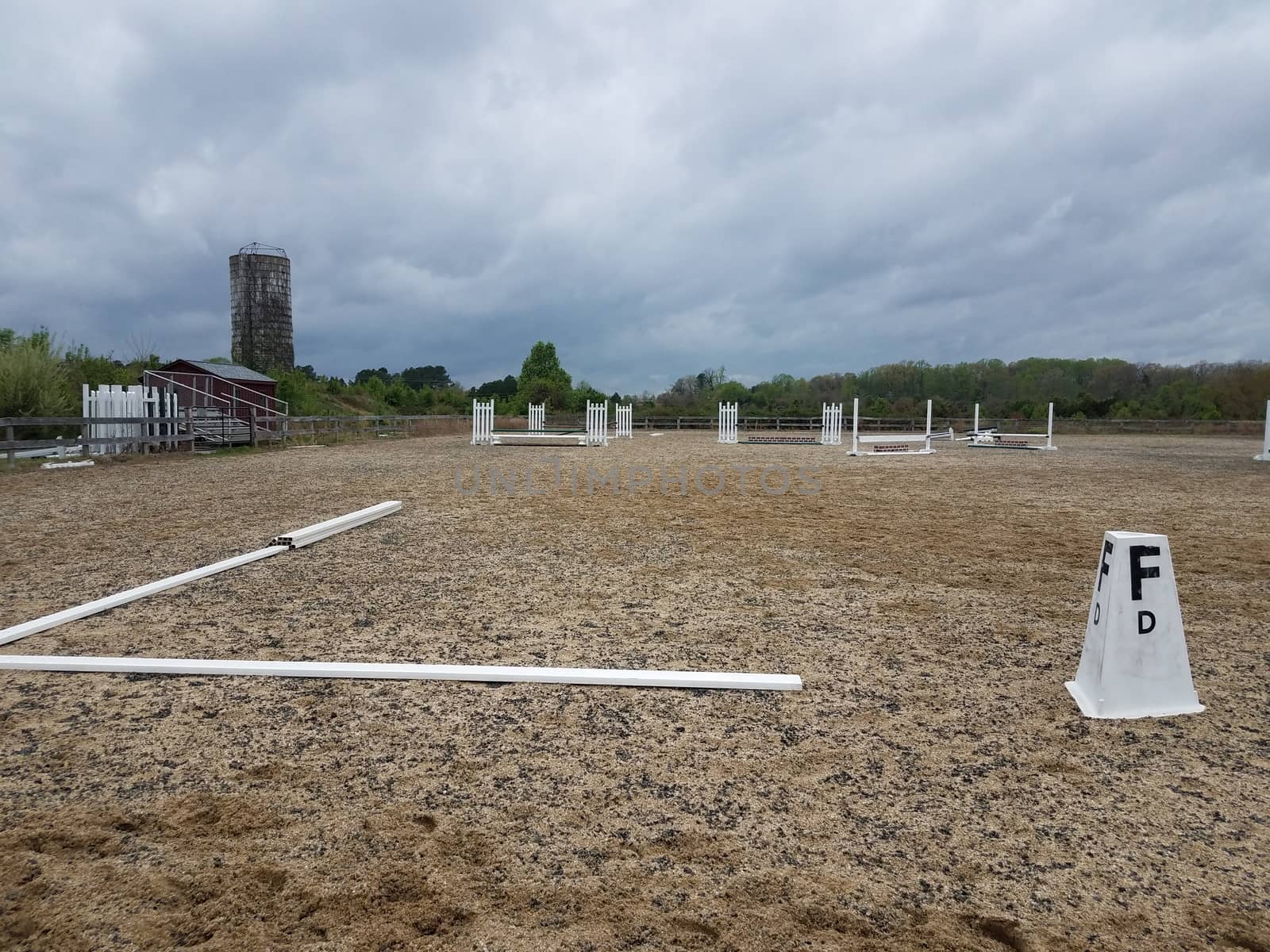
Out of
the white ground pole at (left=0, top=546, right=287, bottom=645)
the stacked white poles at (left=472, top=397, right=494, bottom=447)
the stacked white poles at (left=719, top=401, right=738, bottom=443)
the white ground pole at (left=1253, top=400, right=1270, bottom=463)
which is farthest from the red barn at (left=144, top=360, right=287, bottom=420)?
the white ground pole at (left=1253, top=400, right=1270, bottom=463)

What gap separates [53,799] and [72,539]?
17.6 ft

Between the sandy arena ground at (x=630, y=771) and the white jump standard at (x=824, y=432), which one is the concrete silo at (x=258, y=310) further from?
the sandy arena ground at (x=630, y=771)

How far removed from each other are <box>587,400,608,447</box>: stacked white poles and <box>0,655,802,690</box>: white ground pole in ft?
70.4

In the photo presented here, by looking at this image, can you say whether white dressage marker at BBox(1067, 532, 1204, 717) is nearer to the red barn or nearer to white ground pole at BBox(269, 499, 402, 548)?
white ground pole at BBox(269, 499, 402, 548)

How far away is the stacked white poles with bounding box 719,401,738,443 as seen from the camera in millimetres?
27861

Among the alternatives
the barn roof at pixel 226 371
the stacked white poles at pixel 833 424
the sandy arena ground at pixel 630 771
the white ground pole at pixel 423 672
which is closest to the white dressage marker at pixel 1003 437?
the stacked white poles at pixel 833 424

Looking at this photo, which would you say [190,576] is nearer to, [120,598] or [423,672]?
[120,598]

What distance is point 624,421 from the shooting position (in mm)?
33156

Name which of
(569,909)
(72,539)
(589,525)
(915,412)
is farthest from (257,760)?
(915,412)

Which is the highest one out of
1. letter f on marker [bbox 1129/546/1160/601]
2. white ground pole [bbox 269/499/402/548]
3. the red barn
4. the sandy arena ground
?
the red barn

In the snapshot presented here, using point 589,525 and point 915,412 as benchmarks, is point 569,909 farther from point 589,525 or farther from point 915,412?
point 915,412

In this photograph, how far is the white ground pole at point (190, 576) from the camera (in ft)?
12.4

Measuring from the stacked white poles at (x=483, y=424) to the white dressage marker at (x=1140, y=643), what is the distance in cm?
2134

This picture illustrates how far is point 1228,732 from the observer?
268cm
